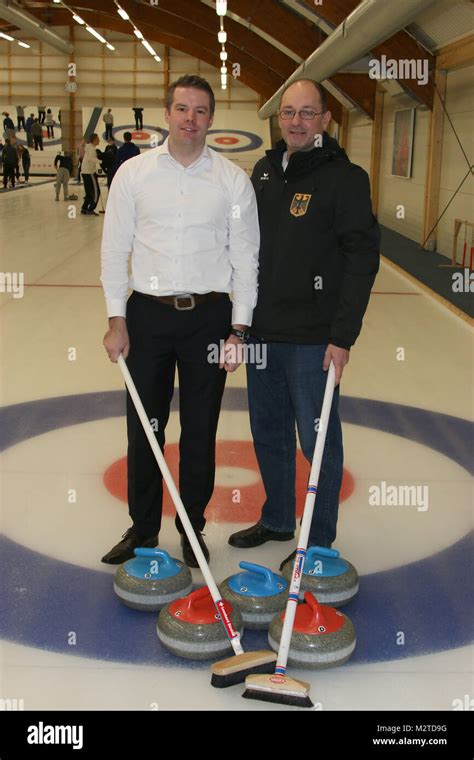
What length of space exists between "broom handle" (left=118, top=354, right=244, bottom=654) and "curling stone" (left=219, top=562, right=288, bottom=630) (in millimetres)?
155

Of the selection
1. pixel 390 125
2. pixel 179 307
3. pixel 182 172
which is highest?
pixel 390 125

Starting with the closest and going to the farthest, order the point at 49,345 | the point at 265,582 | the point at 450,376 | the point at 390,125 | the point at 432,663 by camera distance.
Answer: the point at 432,663 → the point at 265,582 → the point at 450,376 → the point at 49,345 → the point at 390,125

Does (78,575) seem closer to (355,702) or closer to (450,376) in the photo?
(355,702)

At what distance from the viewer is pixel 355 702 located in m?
2.72

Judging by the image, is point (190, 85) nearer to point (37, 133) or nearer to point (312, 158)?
point (312, 158)

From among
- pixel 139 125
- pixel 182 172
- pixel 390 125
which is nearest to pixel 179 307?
pixel 182 172

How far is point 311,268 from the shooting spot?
3.40 metres

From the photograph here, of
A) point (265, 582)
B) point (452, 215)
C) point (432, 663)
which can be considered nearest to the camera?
point (432, 663)

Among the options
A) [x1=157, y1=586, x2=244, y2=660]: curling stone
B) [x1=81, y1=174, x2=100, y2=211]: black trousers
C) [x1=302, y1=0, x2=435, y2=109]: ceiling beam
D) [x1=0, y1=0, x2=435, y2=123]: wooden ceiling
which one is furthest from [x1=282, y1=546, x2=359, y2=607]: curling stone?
[x1=81, y1=174, x2=100, y2=211]: black trousers

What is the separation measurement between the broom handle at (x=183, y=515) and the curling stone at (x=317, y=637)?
6.8 inches

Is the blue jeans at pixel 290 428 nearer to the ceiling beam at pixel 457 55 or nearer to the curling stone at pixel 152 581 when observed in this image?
the curling stone at pixel 152 581

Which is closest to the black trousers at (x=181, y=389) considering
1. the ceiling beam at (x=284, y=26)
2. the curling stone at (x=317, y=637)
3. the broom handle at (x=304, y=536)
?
the broom handle at (x=304, y=536)

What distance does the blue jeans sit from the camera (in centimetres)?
350
